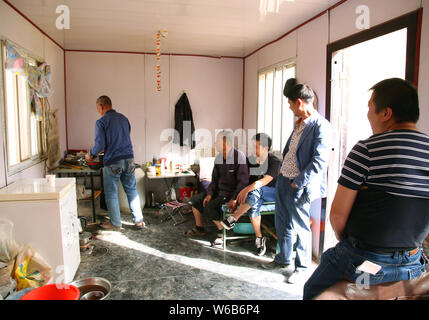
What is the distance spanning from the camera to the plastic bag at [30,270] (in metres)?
2.07

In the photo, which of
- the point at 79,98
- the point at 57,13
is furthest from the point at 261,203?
the point at 79,98

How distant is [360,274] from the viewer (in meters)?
1.27

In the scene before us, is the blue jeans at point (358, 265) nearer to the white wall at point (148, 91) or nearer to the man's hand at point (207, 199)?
the man's hand at point (207, 199)

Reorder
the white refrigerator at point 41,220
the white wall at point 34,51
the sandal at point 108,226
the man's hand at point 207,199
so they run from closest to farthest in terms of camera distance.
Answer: the white refrigerator at point 41,220
the white wall at point 34,51
the man's hand at point 207,199
the sandal at point 108,226

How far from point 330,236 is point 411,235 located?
1.87 m

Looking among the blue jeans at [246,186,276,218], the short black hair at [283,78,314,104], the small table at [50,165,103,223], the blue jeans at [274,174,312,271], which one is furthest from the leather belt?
the small table at [50,165,103,223]

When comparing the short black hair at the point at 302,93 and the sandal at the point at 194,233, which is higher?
the short black hair at the point at 302,93

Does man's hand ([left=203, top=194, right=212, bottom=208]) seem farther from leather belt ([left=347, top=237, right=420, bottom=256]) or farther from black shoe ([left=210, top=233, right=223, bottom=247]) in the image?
leather belt ([left=347, top=237, right=420, bottom=256])

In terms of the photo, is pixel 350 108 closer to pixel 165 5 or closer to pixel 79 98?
pixel 165 5

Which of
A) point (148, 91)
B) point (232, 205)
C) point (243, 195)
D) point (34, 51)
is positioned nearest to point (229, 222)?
point (232, 205)

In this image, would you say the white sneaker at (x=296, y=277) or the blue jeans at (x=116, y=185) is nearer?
the white sneaker at (x=296, y=277)

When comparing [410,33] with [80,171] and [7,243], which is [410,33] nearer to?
[7,243]

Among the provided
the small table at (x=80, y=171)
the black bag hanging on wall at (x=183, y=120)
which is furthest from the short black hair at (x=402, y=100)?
the black bag hanging on wall at (x=183, y=120)

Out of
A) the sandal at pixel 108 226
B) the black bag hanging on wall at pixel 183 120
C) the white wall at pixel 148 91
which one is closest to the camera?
the sandal at pixel 108 226
